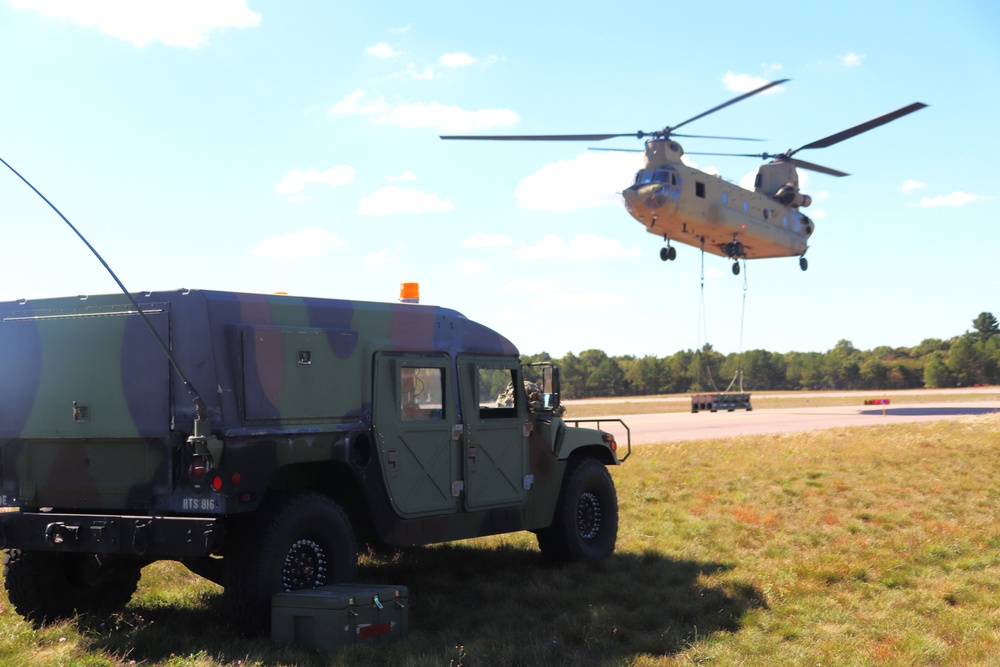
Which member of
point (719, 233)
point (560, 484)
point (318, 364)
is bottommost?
point (560, 484)

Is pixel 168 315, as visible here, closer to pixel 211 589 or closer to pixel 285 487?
pixel 285 487

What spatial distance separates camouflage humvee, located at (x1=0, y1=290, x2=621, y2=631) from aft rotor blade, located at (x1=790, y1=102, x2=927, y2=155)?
3080 centimetres

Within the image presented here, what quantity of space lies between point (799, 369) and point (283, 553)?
14416 centimetres

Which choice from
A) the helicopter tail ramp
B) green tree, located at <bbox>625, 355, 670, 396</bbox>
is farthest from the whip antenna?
green tree, located at <bbox>625, 355, 670, 396</bbox>

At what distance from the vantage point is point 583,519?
10133 mm

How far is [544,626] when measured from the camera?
727 cm

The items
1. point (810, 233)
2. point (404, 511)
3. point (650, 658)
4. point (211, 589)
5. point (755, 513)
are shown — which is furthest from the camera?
point (810, 233)

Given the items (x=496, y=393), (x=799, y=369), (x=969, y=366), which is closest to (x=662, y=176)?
(x=496, y=393)

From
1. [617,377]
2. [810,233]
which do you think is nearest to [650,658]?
[810,233]

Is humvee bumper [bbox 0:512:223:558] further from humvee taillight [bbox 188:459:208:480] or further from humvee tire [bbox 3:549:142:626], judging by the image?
humvee tire [bbox 3:549:142:626]

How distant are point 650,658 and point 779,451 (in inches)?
610

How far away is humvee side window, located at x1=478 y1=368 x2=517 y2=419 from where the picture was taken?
29.1 feet

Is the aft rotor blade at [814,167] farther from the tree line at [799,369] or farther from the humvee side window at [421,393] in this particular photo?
the tree line at [799,369]

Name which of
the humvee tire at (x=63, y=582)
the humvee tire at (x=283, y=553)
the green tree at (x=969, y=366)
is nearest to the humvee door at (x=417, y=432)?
the humvee tire at (x=283, y=553)
